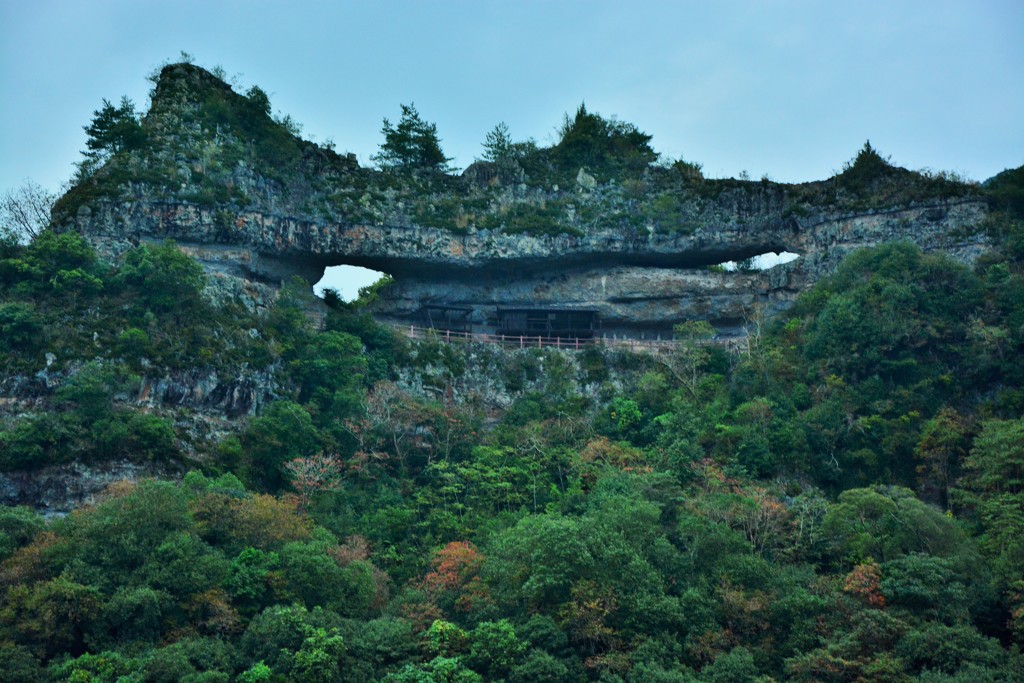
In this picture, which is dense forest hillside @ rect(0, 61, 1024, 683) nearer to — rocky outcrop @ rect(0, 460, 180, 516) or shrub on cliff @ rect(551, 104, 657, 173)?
rocky outcrop @ rect(0, 460, 180, 516)

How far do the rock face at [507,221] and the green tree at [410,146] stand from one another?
926mm

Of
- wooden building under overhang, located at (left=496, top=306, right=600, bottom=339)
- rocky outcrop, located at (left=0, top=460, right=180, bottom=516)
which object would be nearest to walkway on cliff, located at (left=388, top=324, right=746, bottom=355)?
wooden building under overhang, located at (left=496, top=306, right=600, bottom=339)

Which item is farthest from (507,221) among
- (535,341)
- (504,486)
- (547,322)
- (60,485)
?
(60,485)

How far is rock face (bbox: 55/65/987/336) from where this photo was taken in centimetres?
4053

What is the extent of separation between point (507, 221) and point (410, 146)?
16.4 feet

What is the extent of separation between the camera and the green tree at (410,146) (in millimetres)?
45344

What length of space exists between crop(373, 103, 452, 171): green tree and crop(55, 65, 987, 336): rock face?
926 mm

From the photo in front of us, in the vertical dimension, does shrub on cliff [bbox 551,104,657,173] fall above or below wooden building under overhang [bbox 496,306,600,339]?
above

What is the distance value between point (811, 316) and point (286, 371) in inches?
666

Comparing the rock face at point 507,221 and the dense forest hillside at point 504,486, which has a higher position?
the rock face at point 507,221

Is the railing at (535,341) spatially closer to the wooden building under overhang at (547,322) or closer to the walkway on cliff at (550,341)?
the walkway on cliff at (550,341)

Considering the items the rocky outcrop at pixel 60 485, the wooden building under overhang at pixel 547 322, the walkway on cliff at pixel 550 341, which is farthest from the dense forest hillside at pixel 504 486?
the wooden building under overhang at pixel 547 322

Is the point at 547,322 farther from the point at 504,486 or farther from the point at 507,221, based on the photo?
the point at 504,486

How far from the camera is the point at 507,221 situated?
4406 centimetres
